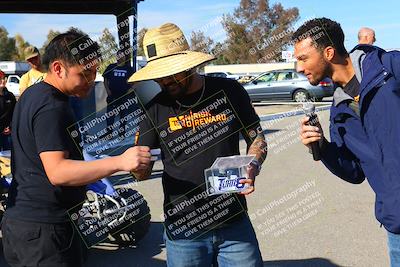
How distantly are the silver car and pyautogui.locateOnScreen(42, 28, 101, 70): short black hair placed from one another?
20.2 meters

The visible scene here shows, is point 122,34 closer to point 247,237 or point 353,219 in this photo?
point 353,219

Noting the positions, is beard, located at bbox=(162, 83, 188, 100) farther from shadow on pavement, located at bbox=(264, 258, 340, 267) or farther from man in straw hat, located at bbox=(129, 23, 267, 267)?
shadow on pavement, located at bbox=(264, 258, 340, 267)

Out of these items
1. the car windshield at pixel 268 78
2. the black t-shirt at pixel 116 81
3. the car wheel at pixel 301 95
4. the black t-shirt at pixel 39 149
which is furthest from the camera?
the car windshield at pixel 268 78

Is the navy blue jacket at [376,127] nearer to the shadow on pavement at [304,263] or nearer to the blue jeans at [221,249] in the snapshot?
the blue jeans at [221,249]

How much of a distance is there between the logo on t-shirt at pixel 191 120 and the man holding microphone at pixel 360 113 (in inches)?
20.8

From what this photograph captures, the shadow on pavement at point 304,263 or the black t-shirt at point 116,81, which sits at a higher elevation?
the black t-shirt at point 116,81

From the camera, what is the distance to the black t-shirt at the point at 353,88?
2598mm

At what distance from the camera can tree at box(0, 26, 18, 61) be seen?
76.4 meters

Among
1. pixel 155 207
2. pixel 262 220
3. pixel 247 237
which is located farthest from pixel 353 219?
pixel 247 237

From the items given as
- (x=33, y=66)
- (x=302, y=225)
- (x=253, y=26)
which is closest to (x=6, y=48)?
(x=253, y=26)

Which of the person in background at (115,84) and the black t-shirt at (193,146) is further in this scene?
the person in background at (115,84)

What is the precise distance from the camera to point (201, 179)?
2.71m

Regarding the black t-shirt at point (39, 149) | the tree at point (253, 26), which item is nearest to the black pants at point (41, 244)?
the black t-shirt at point (39, 149)

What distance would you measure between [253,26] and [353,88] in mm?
62936
